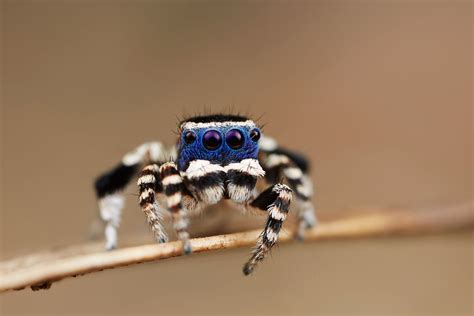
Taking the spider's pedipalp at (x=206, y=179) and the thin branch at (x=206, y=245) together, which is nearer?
the thin branch at (x=206, y=245)

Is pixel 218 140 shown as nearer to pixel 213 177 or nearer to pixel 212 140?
pixel 212 140

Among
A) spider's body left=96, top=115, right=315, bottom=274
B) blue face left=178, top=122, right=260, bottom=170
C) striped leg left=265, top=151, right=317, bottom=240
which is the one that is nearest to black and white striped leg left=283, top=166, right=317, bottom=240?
striped leg left=265, top=151, right=317, bottom=240

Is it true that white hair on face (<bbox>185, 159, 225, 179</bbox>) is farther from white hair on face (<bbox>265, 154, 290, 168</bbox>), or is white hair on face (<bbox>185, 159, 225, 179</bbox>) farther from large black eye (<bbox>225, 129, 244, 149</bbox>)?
white hair on face (<bbox>265, 154, 290, 168</bbox>)

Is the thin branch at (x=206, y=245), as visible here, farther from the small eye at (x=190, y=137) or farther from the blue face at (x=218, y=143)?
the small eye at (x=190, y=137)

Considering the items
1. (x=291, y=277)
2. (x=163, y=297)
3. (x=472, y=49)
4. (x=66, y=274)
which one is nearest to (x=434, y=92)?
(x=472, y=49)

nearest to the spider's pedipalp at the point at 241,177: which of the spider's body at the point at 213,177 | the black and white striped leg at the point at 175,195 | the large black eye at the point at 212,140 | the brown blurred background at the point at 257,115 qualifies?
the spider's body at the point at 213,177

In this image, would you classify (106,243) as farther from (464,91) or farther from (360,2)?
(360,2)
